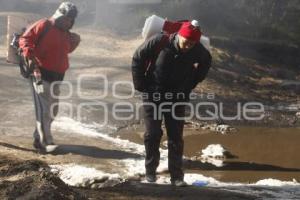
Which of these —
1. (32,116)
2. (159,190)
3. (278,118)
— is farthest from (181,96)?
(278,118)

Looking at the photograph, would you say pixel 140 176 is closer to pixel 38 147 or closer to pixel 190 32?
pixel 38 147

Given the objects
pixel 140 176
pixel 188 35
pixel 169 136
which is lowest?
pixel 140 176

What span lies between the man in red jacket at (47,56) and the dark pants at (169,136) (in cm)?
174

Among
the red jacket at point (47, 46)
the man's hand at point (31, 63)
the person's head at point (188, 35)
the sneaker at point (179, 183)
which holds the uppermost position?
the person's head at point (188, 35)

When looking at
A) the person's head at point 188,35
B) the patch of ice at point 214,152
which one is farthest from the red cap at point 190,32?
the patch of ice at point 214,152

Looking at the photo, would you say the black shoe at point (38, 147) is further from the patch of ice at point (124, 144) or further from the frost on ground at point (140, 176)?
the patch of ice at point (124, 144)

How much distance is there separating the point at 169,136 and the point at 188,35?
1204 millimetres

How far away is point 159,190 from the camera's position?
5383 millimetres

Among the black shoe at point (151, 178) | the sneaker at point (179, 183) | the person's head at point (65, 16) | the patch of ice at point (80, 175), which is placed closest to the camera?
the patch of ice at point (80, 175)

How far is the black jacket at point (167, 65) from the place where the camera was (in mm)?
5574

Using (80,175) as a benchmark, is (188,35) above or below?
above

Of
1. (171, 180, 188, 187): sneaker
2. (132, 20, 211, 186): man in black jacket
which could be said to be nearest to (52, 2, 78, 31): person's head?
(132, 20, 211, 186): man in black jacket

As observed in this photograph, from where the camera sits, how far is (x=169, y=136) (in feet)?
19.4

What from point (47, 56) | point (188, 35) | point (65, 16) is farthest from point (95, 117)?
point (188, 35)
